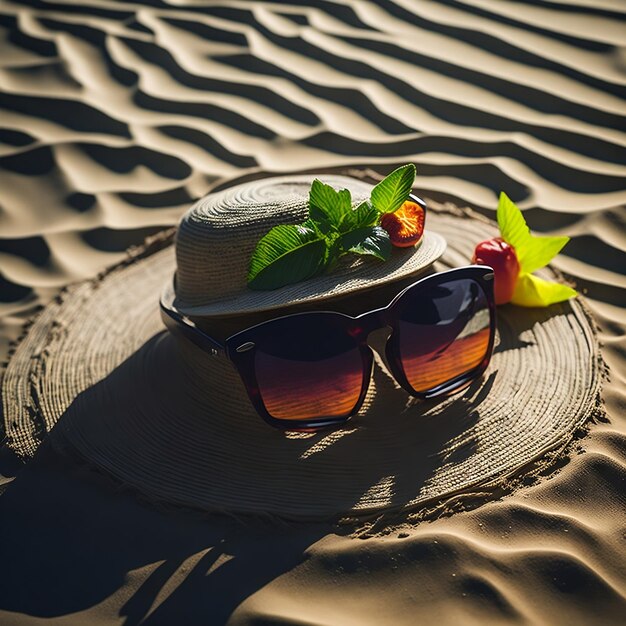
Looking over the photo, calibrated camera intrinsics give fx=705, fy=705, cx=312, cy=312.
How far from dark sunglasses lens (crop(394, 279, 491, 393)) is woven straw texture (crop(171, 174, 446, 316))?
107 mm

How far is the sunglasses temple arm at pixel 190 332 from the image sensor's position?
1736 mm

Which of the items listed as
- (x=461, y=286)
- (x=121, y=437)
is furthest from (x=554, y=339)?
(x=121, y=437)

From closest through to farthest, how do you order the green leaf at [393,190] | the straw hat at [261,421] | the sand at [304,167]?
the sand at [304,167], the straw hat at [261,421], the green leaf at [393,190]

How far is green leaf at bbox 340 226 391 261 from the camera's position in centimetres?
169

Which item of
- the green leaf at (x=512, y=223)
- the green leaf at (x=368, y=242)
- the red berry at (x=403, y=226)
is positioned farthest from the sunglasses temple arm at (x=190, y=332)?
the green leaf at (x=512, y=223)

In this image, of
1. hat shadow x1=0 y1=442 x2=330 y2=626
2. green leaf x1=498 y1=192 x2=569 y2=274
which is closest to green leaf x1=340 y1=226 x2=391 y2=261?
green leaf x1=498 y1=192 x2=569 y2=274

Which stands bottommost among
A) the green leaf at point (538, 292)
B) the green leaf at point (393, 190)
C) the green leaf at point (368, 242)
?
the green leaf at point (538, 292)

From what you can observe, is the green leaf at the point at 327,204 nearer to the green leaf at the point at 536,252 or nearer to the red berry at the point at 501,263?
the red berry at the point at 501,263

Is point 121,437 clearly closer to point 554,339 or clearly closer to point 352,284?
point 352,284

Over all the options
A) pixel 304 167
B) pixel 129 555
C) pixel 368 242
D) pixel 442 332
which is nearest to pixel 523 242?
pixel 442 332

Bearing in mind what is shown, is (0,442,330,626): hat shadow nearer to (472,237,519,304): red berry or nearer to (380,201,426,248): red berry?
(380,201,426,248): red berry

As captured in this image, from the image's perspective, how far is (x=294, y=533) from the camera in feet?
5.12

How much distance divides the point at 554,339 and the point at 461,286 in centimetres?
35

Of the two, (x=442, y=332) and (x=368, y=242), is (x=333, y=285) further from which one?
(x=442, y=332)
